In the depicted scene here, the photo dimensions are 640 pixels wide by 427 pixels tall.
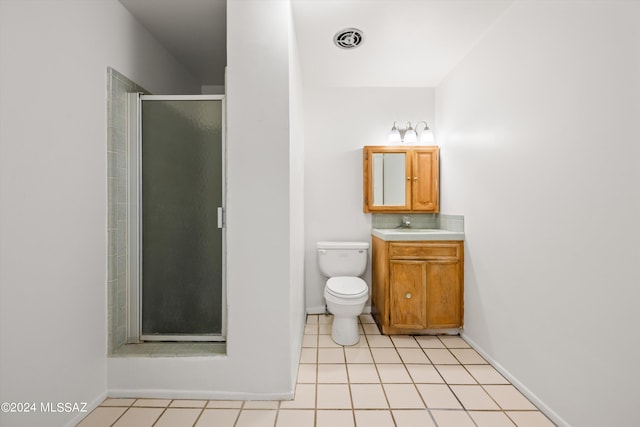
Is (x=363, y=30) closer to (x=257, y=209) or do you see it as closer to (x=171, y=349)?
(x=257, y=209)

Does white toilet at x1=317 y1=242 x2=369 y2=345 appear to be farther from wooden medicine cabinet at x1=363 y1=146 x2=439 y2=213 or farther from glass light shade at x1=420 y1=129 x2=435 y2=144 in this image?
glass light shade at x1=420 y1=129 x2=435 y2=144

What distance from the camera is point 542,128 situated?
1.67 metres

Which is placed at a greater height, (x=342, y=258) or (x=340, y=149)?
(x=340, y=149)

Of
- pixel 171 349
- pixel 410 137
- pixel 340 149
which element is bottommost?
pixel 171 349

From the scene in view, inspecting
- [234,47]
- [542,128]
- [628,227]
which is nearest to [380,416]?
[628,227]

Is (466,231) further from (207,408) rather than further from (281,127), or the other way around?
(207,408)

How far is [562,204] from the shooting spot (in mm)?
1542

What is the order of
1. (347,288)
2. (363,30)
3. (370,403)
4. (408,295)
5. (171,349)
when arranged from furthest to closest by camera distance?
(408,295) → (347,288) → (363,30) → (171,349) → (370,403)

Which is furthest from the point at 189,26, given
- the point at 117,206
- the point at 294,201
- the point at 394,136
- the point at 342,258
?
the point at 342,258

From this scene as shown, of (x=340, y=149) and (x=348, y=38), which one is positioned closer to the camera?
(x=348, y=38)

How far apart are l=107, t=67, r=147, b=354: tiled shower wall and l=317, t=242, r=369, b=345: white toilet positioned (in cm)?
144

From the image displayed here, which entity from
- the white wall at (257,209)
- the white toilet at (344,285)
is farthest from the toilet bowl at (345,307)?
the white wall at (257,209)

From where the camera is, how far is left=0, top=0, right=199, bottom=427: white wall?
1236 millimetres

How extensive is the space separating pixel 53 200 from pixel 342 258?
218 centimetres
